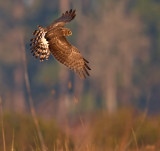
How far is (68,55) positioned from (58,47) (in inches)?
6.4

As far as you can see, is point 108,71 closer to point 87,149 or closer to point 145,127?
point 145,127

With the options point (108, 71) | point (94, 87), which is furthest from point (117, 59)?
point (94, 87)

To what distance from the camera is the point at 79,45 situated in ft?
164

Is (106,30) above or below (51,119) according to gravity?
above

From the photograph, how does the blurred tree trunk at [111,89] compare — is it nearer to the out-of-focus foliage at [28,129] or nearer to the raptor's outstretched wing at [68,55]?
the out-of-focus foliage at [28,129]

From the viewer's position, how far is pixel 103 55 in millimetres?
47969

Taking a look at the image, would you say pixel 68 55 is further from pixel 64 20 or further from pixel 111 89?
pixel 111 89

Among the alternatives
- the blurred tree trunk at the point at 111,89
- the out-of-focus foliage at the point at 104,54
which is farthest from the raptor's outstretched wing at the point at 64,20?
the blurred tree trunk at the point at 111,89

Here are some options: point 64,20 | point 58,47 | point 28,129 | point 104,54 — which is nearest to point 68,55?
point 58,47

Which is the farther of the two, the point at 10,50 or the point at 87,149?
the point at 10,50

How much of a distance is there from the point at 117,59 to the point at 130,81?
2.28m

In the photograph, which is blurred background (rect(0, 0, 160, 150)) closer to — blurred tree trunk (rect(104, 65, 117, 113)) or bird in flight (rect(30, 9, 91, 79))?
blurred tree trunk (rect(104, 65, 117, 113))

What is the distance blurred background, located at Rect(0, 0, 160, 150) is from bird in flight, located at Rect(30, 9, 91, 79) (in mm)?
38431

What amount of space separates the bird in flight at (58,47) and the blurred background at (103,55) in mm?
38431
